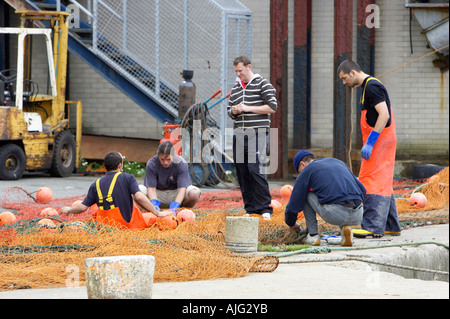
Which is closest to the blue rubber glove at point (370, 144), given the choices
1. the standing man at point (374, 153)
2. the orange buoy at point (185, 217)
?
the standing man at point (374, 153)

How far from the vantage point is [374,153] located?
777 cm

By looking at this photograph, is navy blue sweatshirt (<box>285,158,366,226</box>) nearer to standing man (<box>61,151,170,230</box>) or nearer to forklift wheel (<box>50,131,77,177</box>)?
standing man (<box>61,151,170,230</box>)

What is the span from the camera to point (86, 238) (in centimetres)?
651

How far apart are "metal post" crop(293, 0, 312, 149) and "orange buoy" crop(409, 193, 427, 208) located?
596cm

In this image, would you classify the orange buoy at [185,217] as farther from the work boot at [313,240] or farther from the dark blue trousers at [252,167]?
the work boot at [313,240]

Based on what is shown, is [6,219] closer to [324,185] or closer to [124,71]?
[324,185]

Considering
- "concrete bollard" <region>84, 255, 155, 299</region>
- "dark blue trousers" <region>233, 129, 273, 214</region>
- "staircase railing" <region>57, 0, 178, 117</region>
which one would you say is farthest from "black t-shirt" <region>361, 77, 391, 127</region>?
"staircase railing" <region>57, 0, 178, 117</region>

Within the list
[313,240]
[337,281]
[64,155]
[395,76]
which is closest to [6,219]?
[313,240]

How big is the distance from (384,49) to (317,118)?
1978 millimetres

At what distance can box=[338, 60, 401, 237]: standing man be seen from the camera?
25.0 ft

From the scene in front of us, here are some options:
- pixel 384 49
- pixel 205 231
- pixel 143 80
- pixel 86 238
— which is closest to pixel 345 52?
pixel 384 49

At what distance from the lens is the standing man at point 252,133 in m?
8.68

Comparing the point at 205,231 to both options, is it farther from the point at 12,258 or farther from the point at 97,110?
the point at 97,110

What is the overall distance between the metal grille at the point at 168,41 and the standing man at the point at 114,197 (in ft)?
24.7
